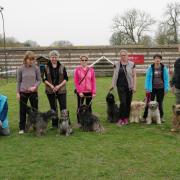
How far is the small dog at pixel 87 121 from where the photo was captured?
317 inches

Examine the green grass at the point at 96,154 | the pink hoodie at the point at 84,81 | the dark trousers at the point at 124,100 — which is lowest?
the green grass at the point at 96,154

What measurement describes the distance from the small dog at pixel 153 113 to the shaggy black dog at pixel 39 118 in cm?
237

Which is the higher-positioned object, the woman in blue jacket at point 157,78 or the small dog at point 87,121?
the woman in blue jacket at point 157,78

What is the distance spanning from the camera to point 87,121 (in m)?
8.10

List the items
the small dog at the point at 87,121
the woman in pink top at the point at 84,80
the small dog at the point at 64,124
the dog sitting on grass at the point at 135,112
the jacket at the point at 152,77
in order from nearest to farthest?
the small dog at the point at 64,124, the small dog at the point at 87,121, the woman in pink top at the point at 84,80, the jacket at the point at 152,77, the dog sitting on grass at the point at 135,112

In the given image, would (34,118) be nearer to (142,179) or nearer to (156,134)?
(156,134)

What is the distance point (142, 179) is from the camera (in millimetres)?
4902

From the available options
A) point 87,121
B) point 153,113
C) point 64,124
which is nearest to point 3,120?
point 64,124

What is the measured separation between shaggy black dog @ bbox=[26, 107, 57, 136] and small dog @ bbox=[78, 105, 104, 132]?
0.63 meters

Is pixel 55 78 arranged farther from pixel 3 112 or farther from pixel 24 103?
pixel 3 112

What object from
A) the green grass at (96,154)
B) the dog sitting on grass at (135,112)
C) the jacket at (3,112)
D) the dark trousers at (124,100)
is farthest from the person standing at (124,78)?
the jacket at (3,112)

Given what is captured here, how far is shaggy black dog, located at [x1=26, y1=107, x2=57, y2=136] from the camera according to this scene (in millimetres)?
7727

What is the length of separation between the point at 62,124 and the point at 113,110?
1.88 meters

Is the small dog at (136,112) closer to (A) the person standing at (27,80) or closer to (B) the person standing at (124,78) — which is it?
(B) the person standing at (124,78)
